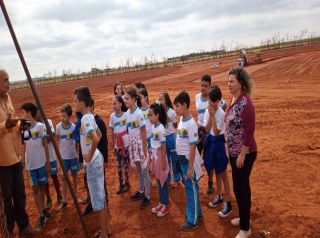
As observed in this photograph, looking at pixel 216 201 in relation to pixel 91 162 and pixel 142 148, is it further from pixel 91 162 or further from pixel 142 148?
pixel 91 162

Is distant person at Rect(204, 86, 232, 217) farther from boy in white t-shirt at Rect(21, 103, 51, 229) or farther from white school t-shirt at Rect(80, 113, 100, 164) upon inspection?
boy in white t-shirt at Rect(21, 103, 51, 229)

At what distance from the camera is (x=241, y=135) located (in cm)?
393

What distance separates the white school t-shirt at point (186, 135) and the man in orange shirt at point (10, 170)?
2.22 meters

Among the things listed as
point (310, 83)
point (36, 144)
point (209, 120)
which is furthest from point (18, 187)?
point (310, 83)

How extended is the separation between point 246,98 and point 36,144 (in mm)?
3401

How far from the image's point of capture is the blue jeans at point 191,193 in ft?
15.0

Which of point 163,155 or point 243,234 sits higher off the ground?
point 163,155

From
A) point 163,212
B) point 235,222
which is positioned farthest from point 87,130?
point 235,222

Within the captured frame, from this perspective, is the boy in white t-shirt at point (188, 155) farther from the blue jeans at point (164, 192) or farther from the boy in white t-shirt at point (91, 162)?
the boy in white t-shirt at point (91, 162)

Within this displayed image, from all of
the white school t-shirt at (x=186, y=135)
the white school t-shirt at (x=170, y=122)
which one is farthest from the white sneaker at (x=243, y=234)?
the white school t-shirt at (x=170, y=122)

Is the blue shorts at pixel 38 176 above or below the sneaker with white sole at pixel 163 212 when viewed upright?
above

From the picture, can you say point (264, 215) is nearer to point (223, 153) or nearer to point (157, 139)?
point (223, 153)

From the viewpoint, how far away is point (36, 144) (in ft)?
17.0

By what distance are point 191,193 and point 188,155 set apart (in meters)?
0.56
